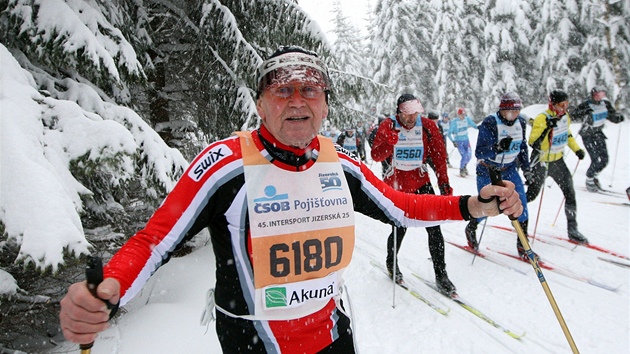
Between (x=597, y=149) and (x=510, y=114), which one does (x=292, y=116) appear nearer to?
(x=510, y=114)

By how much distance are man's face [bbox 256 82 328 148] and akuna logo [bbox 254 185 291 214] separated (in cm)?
29

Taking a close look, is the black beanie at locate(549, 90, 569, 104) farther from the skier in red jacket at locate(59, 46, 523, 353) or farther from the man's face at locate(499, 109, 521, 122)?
the skier in red jacket at locate(59, 46, 523, 353)

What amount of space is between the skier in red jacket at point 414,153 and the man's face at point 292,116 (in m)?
3.35

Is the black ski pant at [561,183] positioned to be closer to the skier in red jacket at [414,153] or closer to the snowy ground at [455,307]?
the snowy ground at [455,307]

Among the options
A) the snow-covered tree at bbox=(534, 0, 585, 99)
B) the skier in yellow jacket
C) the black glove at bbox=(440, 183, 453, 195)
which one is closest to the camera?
the black glove at bbox=(440, 183, 453, 195)

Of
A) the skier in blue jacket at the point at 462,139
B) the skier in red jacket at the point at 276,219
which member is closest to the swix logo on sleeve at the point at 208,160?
the skier in red jacket at the point at 276,219

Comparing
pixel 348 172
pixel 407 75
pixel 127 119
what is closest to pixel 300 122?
pixel 348 172

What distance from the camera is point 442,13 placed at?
99.0ft

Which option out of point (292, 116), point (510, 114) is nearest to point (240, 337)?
point (292, 116)

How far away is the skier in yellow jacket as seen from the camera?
6.68 m

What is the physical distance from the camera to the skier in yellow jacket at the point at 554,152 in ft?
21.9

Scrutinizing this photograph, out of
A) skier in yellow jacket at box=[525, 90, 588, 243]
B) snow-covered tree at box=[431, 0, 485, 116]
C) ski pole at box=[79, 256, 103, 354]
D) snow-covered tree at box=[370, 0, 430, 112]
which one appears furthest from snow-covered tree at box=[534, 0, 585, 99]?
ski pole at box=[79, 256, 103, 354]

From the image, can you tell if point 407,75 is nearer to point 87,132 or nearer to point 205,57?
point 205,57

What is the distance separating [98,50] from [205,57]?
2800 mm
